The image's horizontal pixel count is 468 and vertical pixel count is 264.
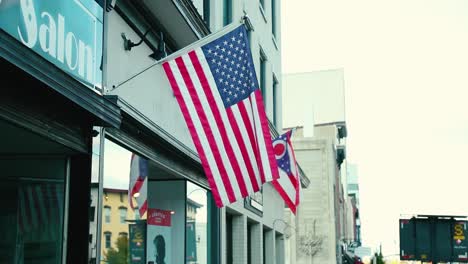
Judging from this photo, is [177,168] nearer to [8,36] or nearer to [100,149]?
[100,149]

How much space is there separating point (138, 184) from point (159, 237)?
185 cm

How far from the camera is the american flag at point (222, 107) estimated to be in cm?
948

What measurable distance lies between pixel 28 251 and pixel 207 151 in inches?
97.8

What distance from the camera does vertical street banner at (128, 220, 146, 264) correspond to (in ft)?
37.0

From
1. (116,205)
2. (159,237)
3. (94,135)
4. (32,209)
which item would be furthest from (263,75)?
(32,209)

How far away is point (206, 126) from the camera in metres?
9.66

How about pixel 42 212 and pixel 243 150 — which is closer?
pixel 42 212

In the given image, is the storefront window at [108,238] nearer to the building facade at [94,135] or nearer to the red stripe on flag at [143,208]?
the building facade at [94,135]

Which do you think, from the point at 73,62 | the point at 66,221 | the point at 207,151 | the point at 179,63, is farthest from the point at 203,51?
the point at 66,221

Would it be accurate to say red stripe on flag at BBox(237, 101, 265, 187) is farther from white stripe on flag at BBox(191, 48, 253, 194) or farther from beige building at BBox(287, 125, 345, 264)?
beige building at BBox(287, 125, 345, 264)

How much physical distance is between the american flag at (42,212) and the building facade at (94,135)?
1 cm

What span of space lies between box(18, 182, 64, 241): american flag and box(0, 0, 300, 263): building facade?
0.04ft

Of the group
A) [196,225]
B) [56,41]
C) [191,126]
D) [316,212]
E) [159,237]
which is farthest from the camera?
[316,212]

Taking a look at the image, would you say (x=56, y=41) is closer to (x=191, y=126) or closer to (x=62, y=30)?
(x=62, y=30)
